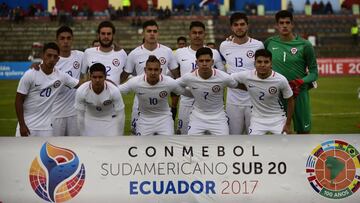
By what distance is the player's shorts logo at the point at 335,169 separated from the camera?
7.73 metres

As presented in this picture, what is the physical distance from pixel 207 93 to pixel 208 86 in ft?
0.34

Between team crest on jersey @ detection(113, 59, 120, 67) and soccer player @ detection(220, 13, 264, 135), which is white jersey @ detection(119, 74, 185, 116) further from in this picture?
soccer player @ detection(220, 13, 264, 135)

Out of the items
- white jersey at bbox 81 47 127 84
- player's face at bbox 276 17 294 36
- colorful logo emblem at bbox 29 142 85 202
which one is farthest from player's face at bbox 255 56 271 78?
colorful logo emblem at bbox 29 142 85 202

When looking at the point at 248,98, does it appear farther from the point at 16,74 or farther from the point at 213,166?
the point at 16,74

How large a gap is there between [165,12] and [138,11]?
6.71ft

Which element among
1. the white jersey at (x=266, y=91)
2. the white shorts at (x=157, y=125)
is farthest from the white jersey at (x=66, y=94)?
the white jersey at (x=266, y=91)

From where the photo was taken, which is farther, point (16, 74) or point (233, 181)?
point (16, 74)

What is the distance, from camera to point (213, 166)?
7723 millimetres

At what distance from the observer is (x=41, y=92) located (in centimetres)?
913

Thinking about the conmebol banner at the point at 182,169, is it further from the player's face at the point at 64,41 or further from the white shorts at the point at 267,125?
the player's face at the point at 64,41

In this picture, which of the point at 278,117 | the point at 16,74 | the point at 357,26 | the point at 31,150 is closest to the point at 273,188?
the point at 278,117

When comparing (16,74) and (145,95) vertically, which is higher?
(145,95)

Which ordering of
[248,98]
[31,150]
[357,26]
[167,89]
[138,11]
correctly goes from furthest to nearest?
[138,11]
[357,26]
[248,98]
[167,89]
[31,150]

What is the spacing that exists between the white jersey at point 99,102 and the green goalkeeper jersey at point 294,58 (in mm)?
2309
